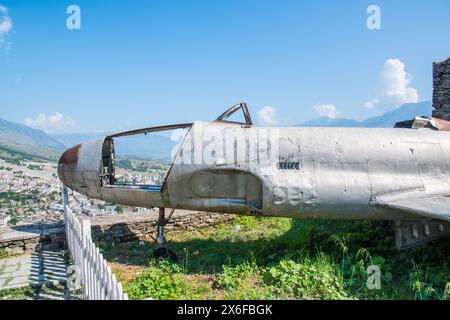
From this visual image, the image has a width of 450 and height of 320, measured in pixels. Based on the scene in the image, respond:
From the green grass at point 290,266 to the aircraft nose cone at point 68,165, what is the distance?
6.43 feet

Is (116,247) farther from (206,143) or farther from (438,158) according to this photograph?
(438,158)

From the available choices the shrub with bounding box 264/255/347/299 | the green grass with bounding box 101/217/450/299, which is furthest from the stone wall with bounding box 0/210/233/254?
the shrub with bounding box 264/255/347/299

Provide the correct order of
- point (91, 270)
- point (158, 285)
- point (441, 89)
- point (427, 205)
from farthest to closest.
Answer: point (441, 89), point (427, 205), point (158, 285), point (91, 270)

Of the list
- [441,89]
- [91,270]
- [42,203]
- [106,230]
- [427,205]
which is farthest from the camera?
[42,203]

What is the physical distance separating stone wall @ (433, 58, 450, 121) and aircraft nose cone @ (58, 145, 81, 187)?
529 inches

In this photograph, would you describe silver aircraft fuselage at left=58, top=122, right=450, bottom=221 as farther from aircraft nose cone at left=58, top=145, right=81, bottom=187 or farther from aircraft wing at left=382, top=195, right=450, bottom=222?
aircraft nose cone at left=58, top=145, right=81, bottom=187

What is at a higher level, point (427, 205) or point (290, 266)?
point (427, 205)

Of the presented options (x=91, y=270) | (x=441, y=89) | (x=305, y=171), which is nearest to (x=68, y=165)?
(x=91, y=270)

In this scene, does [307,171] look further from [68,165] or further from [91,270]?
[68,165]

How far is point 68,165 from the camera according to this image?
7199mm

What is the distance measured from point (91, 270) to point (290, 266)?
3348 mm

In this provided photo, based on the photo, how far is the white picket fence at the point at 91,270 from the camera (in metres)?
3.71

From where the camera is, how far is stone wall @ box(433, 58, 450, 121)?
12787mm

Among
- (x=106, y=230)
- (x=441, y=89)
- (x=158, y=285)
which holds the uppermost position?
(x=441, y=89)
